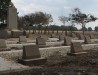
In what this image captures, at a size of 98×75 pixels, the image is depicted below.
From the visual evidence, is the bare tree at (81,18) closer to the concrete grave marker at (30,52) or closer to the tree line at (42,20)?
the tree line at (42,20)

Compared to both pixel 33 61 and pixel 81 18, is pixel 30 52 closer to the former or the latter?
pixel 33 61

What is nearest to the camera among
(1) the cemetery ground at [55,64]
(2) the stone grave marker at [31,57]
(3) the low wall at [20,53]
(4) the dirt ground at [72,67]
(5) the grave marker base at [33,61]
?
(4) the dirt ground at [72,67]

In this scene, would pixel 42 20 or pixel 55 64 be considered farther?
pixel 42 20

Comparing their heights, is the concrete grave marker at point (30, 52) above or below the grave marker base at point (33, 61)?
above

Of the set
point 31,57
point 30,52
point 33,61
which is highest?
point 30,52

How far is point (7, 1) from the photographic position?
180 ft

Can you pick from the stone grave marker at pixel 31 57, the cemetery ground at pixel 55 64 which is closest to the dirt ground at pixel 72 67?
the cemetery ground at pixel 55 64

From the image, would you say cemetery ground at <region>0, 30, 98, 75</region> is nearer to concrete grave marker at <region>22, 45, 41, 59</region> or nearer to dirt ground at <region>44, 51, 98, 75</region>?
dirt ground at <region>44, 51, 98, 75</region>

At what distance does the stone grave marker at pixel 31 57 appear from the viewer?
1319cm

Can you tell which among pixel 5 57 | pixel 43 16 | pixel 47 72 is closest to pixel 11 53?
pixel 5 57

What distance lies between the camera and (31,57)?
537 inches

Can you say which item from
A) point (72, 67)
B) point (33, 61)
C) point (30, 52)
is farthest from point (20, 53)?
point (72, 67)

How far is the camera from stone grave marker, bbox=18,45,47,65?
13.2 meters

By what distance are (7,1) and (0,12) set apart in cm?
315
